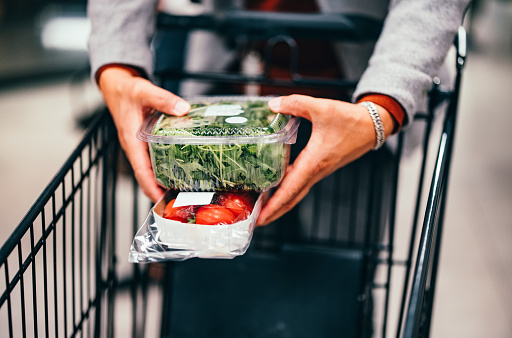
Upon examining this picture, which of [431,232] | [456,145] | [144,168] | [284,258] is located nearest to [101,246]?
[144,168]

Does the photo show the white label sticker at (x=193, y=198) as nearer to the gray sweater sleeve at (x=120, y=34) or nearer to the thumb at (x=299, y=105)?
the thumb at (x=299, y=105)

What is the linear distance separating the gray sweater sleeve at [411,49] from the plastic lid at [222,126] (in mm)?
143

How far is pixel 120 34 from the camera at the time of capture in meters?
0.86

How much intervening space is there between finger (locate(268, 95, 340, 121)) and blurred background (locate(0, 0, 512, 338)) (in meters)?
1.13

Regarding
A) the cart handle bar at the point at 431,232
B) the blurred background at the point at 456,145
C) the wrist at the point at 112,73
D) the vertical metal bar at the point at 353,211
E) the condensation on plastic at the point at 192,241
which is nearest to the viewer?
the cart handle bar at the point at 431,232

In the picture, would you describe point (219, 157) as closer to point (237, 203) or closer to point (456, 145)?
point (237, 203)

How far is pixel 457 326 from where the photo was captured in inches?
61.9

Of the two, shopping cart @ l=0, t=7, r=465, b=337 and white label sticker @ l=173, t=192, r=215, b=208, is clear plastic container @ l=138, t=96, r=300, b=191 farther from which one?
shopping cart @ l=0, t=7, r=465, b=337

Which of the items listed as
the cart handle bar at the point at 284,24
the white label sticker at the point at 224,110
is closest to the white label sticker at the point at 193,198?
the white label sticker at the point at 224,110

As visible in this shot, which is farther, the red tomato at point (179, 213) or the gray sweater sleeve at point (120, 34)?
the gray sweater sleeve at point (120, 34)

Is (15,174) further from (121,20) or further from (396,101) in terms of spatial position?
(396,101)

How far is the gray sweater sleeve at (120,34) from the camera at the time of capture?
2.78 feet

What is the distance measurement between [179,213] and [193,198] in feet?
0.09

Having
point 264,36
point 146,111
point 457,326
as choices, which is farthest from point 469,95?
point 146,111
